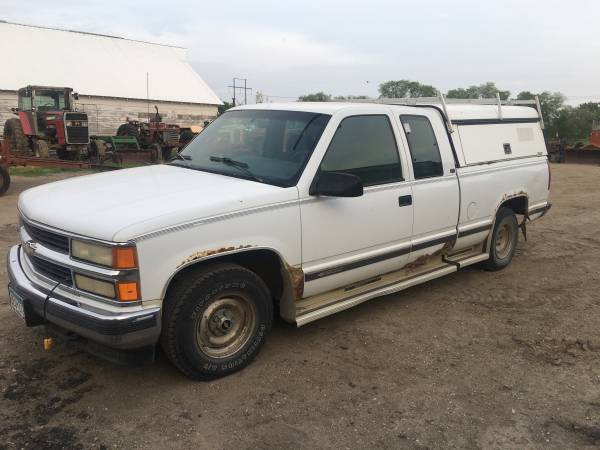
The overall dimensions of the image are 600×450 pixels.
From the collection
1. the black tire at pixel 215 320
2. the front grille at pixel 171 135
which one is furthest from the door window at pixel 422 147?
the front grille at pixel 171 135

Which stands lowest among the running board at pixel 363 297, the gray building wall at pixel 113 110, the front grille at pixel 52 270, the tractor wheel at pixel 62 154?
the running board at pixel 363 297

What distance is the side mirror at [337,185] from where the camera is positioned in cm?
377

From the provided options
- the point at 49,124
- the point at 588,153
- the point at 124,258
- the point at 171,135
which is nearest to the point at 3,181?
the point at 49,124

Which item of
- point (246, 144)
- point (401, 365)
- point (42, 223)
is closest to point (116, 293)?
point (42, 223)

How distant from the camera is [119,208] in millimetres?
3271

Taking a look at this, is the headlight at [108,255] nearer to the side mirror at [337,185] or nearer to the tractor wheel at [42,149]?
the side mirror at [337,185]

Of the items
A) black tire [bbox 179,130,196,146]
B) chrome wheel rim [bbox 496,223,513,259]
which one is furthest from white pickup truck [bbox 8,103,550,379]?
black tire [bbox 179,130,196,146]

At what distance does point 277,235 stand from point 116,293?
3.75ft

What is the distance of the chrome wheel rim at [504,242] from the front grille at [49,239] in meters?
4.73

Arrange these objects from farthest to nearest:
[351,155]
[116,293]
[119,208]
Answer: [351,155] → [119,208] → [116,293]

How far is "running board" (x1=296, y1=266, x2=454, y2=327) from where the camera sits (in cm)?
406

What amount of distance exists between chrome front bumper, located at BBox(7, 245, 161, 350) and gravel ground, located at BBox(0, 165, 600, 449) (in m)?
0.50

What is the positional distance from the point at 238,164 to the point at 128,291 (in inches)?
59.0

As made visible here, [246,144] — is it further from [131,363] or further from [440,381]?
[440,381]
